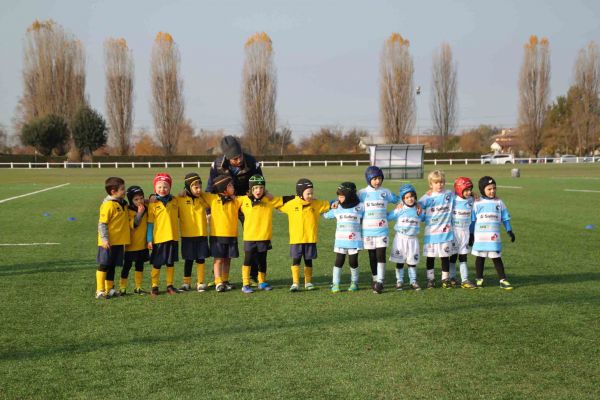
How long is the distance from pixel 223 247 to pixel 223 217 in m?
0.36

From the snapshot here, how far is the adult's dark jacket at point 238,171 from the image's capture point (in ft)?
25.5

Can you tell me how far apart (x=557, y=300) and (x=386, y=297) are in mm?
1840

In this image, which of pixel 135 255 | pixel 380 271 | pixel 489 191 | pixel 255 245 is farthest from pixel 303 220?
pixel 489 191

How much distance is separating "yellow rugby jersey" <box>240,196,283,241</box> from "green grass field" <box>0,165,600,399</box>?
2.35 feet

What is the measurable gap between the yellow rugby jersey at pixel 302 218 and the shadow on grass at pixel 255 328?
53.9 inches

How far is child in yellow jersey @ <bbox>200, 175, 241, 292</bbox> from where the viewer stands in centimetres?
771

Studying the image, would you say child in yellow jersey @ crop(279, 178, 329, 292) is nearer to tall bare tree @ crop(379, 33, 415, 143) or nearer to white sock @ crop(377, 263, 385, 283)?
white sock @ crop(377, 263, 385, 283)

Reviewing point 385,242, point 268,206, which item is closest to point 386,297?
point 385,242

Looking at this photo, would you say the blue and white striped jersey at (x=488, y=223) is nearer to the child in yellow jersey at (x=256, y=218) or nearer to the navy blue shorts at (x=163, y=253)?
the child in yellow jersey at (x=256, y=218)

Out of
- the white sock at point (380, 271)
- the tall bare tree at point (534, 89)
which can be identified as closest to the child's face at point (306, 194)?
the white sock at point (380, 271)

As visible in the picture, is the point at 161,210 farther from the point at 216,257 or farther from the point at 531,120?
the point at 531,120

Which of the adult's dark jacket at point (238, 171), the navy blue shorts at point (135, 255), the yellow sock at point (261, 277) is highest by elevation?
the adult's dark jacket at point (238, 171)

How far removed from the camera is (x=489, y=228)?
7805 mm

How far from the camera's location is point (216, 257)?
7820 mm
